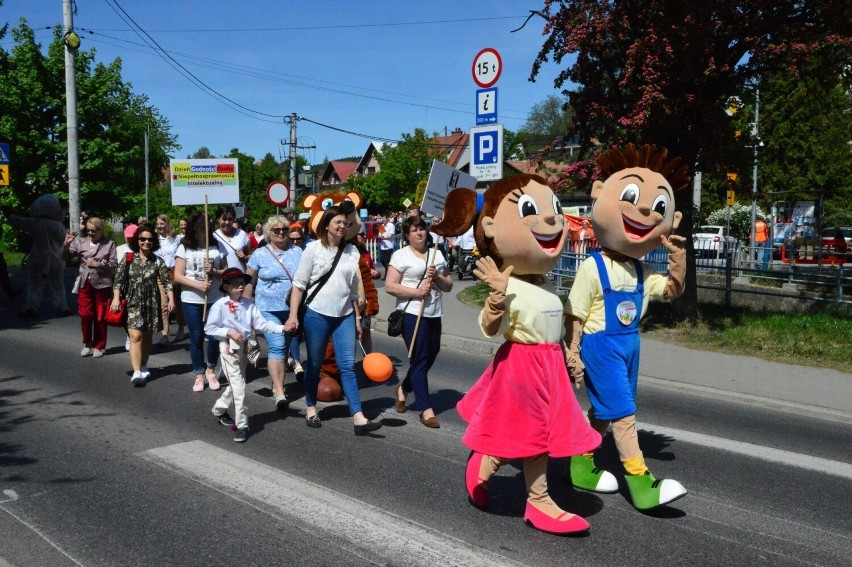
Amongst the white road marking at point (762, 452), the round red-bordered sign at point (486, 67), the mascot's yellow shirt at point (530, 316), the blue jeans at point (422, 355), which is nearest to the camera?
the mascot's yellow shirt at point (530, 316)

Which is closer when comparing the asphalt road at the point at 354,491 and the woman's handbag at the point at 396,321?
the asphalt road at the point at 354,491

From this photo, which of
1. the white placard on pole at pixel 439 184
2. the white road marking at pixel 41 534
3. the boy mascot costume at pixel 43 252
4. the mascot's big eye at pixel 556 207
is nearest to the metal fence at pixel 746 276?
the white placard on pole at pixel 439 184

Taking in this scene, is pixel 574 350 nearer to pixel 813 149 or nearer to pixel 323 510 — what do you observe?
pixel 323 510

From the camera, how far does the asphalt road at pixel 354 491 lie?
13.5 feet

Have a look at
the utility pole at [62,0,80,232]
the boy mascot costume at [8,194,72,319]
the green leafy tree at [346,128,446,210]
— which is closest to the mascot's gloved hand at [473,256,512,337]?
the boy mascot costume at [8,194,72,319]

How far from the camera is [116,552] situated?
4.05 meters

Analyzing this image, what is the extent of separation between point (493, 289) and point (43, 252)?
11.1 metres

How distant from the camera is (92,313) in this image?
9641 mm

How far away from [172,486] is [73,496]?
0.58m

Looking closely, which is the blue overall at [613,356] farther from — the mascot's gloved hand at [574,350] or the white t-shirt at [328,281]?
the white t-shirt at [328,281]

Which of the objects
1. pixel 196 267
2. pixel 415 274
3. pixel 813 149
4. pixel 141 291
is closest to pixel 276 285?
pixel 196 267

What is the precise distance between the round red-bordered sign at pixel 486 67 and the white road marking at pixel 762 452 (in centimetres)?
602

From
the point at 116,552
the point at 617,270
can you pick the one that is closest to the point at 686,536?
the point at 617,270

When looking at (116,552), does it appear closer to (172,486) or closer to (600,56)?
(172,486)
